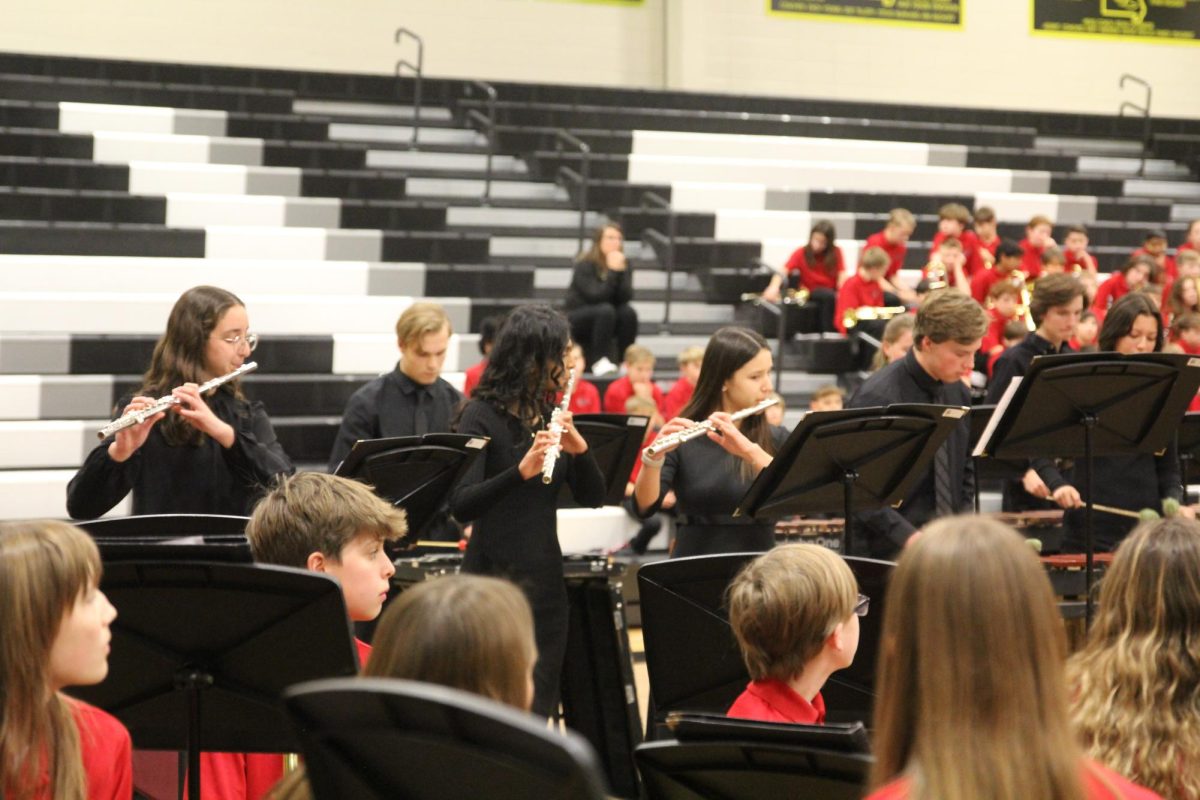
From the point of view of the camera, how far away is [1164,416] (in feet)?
15.5

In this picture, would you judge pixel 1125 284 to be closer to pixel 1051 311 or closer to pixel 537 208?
pixel 537 208

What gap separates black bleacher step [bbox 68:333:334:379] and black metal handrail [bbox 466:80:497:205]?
2498 mm

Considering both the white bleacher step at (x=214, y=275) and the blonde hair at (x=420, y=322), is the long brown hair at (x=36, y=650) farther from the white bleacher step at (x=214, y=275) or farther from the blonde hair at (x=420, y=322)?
the white bleacher step at (x=214, y=275)

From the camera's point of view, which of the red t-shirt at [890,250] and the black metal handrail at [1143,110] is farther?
the black metal handrail at [1143,110]

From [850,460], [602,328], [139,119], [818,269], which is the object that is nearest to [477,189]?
[602,328]

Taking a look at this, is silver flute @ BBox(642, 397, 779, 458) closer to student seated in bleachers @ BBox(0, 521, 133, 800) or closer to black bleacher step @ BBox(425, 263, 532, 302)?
student seated in bleachers @ BBox(0, 521, 133, 800)

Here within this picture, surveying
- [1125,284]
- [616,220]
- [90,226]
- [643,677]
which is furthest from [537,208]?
[643,677]

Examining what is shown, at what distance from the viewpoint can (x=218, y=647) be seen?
2.41m

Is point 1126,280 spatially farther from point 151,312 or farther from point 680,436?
point 680,436

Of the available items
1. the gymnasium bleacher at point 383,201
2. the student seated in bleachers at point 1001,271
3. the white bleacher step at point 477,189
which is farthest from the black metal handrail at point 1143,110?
the white bleacher step at point 477,189

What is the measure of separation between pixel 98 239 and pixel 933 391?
5.64 meters

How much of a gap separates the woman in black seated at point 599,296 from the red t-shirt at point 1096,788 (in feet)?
24.2

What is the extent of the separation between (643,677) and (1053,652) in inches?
193

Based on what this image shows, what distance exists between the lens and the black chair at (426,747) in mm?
1417
